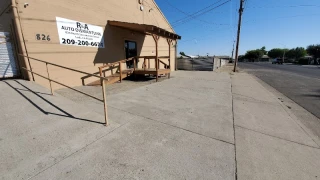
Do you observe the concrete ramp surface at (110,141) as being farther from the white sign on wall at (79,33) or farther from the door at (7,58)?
the white sign on wall at (79,33)

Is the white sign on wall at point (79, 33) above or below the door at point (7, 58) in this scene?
above

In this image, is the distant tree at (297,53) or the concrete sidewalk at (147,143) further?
the distant tree at (297,53)

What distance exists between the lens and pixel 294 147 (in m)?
3.02

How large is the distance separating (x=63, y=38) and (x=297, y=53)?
4049 inches

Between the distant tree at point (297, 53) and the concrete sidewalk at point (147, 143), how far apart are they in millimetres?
96623

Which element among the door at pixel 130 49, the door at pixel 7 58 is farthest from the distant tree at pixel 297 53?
the door at pixel 7 58

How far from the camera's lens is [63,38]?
6820 millimetres

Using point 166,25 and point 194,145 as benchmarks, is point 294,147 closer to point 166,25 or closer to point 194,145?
point 194,145

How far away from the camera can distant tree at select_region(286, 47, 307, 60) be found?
7706 cm

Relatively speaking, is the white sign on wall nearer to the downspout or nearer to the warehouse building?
the warehouse building

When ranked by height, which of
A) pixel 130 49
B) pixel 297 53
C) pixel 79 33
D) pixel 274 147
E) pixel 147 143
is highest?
pixel 297 53

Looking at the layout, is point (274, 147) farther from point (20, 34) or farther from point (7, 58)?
point (7, 58)

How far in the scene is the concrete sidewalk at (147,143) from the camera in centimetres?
225

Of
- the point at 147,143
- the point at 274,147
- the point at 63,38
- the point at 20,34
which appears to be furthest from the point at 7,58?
the point at 274,147
